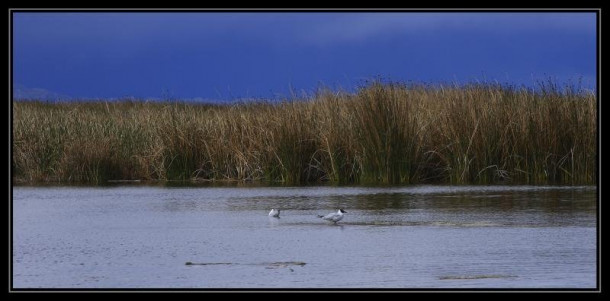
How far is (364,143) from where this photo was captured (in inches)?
653

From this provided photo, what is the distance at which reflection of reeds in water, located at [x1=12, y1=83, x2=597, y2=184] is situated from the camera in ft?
54.3

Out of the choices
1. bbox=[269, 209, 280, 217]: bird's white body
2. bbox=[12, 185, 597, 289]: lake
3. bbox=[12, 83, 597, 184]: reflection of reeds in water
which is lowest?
bbox=[12, 185, 597, 289]: lake

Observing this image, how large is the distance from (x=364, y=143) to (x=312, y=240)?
6.59 m

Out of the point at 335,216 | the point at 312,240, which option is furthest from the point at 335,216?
Result: the point at 312,240

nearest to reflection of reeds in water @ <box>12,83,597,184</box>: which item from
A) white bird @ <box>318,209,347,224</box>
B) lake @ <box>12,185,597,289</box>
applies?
lake @ <box>12,185,597,289</box>

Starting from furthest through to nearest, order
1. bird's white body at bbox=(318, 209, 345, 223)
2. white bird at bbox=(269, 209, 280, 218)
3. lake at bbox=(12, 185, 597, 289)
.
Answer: white bird at bbox=(269, 209, 280, 218) → bird's white body at bbox=(318, 209, 345, 223) → lake at bbox=(12, 185, 597, 289)

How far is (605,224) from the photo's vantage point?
10586 mm

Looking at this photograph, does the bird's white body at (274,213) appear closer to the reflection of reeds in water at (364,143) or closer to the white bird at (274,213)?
the white bird at (274,213)

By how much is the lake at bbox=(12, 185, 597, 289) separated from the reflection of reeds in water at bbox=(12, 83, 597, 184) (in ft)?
4.31

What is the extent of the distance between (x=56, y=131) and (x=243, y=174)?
4.00m

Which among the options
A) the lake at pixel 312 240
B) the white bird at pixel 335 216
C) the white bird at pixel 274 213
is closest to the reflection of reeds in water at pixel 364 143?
the lake at pixel 312 240

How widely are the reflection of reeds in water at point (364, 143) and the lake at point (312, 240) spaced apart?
1.31 m

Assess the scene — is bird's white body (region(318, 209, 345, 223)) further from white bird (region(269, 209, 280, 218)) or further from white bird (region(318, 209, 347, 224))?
white bird (region(269, 209, 280, 218))

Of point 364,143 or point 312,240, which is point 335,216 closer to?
point 312,240
